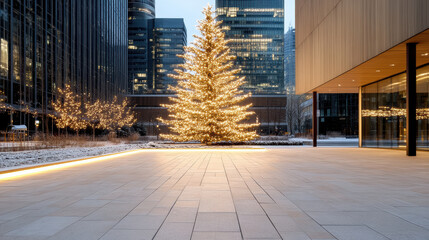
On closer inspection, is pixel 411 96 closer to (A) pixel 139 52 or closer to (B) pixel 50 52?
(B) pixel 50 52

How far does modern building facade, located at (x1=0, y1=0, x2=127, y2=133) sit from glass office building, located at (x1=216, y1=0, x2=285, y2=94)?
3751 inches

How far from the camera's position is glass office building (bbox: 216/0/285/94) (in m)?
150

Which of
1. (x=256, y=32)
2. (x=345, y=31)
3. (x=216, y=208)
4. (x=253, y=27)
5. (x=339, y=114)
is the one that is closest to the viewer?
(x=216, y=208)

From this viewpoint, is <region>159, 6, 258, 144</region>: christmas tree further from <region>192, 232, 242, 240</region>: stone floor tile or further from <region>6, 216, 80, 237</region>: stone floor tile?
<region>192, 232, 242, 240</region>: stone floor tile

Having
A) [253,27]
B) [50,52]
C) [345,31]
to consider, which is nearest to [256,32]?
[253,27]

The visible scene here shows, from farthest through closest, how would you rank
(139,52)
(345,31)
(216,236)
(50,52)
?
(139,52)
(50,52)
(345,31)
(216,236)

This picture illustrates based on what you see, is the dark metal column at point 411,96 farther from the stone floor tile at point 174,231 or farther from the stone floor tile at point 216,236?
the stone floor tile at point 174,231

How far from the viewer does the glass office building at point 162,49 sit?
164375 mm

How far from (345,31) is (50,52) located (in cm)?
3634

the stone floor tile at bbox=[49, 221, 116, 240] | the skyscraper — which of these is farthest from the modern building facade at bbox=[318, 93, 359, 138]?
the skyscraper

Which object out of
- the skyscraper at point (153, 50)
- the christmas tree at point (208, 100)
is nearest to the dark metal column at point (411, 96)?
the christmas tree at point (208, 100)

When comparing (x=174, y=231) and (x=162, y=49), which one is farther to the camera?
(x=162, y=49)

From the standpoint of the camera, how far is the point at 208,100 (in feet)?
72.4

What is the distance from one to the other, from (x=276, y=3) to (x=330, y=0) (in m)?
143
